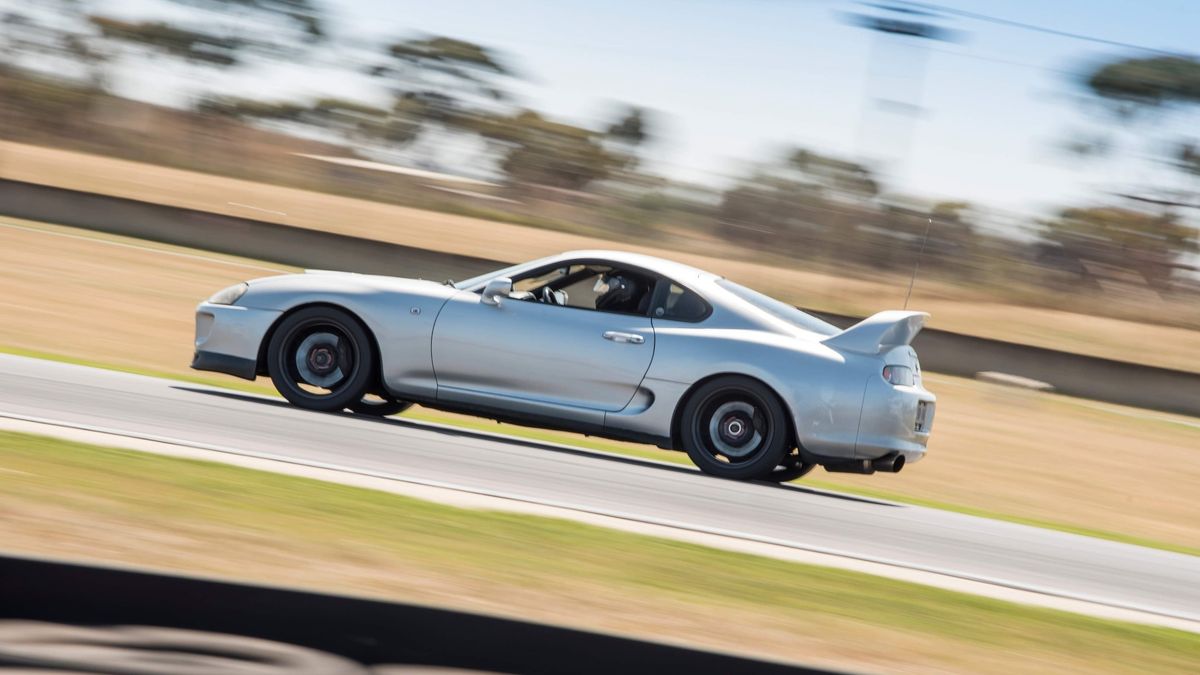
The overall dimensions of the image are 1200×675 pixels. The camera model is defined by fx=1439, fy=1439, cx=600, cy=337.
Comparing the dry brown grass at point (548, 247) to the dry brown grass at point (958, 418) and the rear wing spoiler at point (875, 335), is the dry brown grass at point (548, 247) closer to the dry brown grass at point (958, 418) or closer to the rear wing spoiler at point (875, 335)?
the dry brown grass at point (958, 418)

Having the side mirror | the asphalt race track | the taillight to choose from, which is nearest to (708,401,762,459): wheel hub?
the asphalt race track

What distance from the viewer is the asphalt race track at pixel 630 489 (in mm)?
7137

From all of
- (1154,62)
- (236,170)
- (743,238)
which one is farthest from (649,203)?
(1154,62)

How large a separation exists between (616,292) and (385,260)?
12.9 metres

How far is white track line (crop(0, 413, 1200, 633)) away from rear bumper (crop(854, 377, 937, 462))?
5.56 ft

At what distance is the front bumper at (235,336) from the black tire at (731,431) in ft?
8.93

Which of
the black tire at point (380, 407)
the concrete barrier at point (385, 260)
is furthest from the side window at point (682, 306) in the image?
the concrete barrier at point (385, 260)

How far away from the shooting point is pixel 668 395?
870cm

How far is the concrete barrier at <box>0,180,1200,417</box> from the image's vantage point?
791 inches

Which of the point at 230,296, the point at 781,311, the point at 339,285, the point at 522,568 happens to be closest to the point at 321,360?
the point at 339,285

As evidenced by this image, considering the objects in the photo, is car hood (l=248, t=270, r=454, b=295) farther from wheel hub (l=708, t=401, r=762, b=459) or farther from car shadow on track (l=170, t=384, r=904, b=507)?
wheel hub (l=708, t=401, r=762, b=459)

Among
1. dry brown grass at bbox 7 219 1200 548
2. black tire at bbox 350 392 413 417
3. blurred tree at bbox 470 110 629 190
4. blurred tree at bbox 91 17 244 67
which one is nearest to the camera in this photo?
black tire at bbox 350 392 413 417

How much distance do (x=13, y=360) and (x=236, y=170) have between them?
868 inches

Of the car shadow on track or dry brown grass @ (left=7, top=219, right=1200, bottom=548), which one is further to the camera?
dry brown grass @ (left=7, top=219, right=1200, bottom=548)
